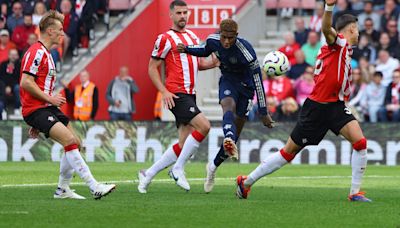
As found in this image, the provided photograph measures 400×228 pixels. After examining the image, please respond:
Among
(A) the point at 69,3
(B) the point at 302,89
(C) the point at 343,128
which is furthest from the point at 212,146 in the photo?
(C) the point at 343,128

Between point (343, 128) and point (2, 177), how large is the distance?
7105 mm

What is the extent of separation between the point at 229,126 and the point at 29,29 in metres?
17.1

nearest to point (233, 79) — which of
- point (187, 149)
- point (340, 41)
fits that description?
point (187, 149)

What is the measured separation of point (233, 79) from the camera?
15562 mm

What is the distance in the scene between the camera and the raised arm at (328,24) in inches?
514

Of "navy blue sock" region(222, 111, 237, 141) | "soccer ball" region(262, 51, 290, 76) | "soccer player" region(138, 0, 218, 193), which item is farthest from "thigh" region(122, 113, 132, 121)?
"soccer ball" region(262, 51, 290, 76)

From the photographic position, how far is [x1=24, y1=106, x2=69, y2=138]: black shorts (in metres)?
13.8

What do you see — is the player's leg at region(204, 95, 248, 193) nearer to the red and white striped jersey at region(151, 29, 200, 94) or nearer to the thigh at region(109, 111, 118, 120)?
the red and white striped jersey at region(151, 29, 200, 94)

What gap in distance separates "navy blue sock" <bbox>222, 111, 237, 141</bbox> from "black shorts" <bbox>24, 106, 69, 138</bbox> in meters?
2.16

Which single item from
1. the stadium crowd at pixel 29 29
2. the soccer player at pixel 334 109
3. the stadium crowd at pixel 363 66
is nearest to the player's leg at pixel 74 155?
the soccer player at pixel 334 109

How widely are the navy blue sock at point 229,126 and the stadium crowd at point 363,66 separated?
12152mm

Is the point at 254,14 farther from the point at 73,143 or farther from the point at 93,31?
the point at 73,143

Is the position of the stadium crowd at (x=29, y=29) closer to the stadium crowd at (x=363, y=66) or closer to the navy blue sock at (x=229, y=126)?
the stadium crowd at (x=363, y=66)

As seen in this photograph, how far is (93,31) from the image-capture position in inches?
1277
